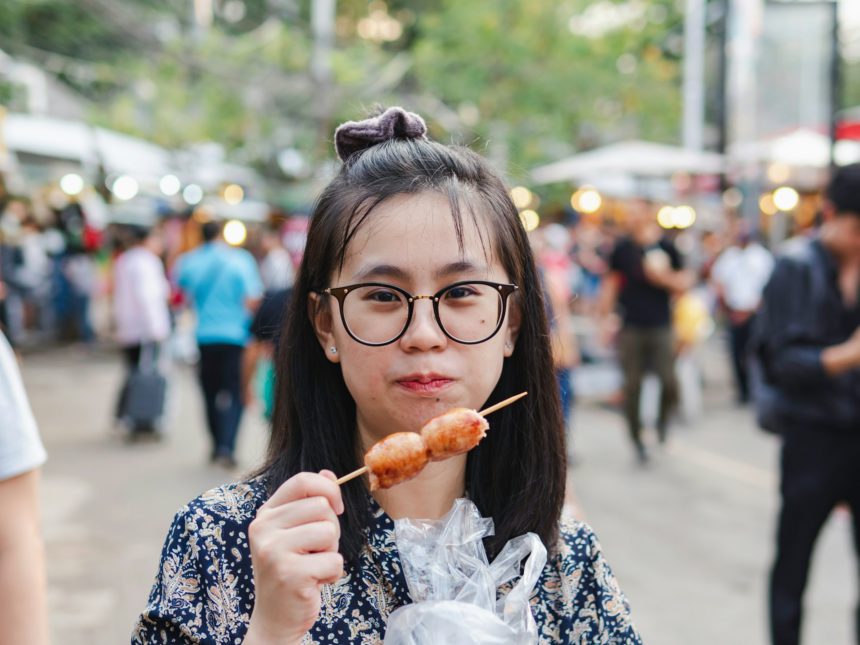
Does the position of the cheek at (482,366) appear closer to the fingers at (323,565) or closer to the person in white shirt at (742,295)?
the fingers at (323,565)

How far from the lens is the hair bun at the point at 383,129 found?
5.97 ft

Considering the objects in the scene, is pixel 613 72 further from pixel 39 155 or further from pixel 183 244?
pixel 39 155

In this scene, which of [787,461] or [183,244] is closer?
[787,461]

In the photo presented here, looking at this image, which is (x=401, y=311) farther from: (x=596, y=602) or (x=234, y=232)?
(x=234, y=232)

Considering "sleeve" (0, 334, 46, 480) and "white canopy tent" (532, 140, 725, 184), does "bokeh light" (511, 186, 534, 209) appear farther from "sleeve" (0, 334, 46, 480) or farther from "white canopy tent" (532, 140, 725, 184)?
"white canopy tent" (532, 140, 725, 184)

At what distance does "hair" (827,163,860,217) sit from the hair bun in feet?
7.84

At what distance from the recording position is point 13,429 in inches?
67.4

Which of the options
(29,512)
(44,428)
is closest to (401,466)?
(29,512)

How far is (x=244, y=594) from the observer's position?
157 centimetres

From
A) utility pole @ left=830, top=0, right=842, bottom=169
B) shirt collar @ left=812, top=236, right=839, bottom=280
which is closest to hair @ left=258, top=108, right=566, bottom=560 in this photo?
shirt collar @ left=812, top=236, right=839, bottom=280

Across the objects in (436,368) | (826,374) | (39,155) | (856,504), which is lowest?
(856,504)

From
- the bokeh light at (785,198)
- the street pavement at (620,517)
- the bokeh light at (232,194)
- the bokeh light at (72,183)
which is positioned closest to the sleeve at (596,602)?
the street pavement at (620,517)

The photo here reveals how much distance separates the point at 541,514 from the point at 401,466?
0.42 m

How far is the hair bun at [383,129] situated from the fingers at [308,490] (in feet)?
2.48
